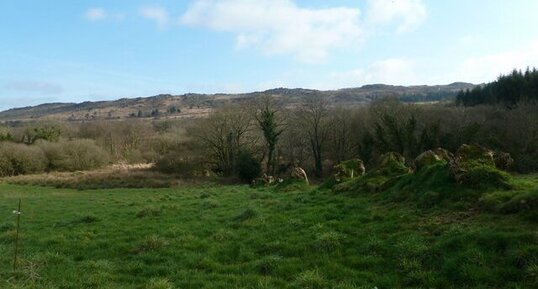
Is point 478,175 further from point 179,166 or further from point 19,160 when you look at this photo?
point 19,160

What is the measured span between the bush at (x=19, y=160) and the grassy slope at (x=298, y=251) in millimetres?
59945

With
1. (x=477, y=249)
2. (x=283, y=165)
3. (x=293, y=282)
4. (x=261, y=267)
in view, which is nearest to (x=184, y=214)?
(x=261, y=267)

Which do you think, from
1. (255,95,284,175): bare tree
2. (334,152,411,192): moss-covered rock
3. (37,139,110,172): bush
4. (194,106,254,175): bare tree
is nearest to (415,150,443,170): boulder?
(334,152,411,192): moss-covered rock

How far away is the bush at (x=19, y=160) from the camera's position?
6806 cm

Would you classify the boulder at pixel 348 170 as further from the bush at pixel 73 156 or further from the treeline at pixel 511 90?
the bush at pixel 73 156

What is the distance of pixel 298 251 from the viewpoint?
424 inches

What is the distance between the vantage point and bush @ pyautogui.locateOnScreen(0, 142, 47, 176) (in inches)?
2680

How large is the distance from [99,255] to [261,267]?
16.5ft

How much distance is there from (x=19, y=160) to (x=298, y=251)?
6973 cm

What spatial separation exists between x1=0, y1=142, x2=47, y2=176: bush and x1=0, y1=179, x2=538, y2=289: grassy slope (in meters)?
59.9

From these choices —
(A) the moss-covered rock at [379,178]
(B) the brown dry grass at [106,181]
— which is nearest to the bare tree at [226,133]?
(B) the brown dry grass at [106,181]

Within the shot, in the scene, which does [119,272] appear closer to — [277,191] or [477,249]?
[477,249]

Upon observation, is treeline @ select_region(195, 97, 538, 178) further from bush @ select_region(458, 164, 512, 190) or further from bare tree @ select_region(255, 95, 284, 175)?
bush @ select_region(458, 164, 512, 190)

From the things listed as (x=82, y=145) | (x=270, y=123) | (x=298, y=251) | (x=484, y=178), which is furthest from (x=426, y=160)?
(x=82, y=145)
